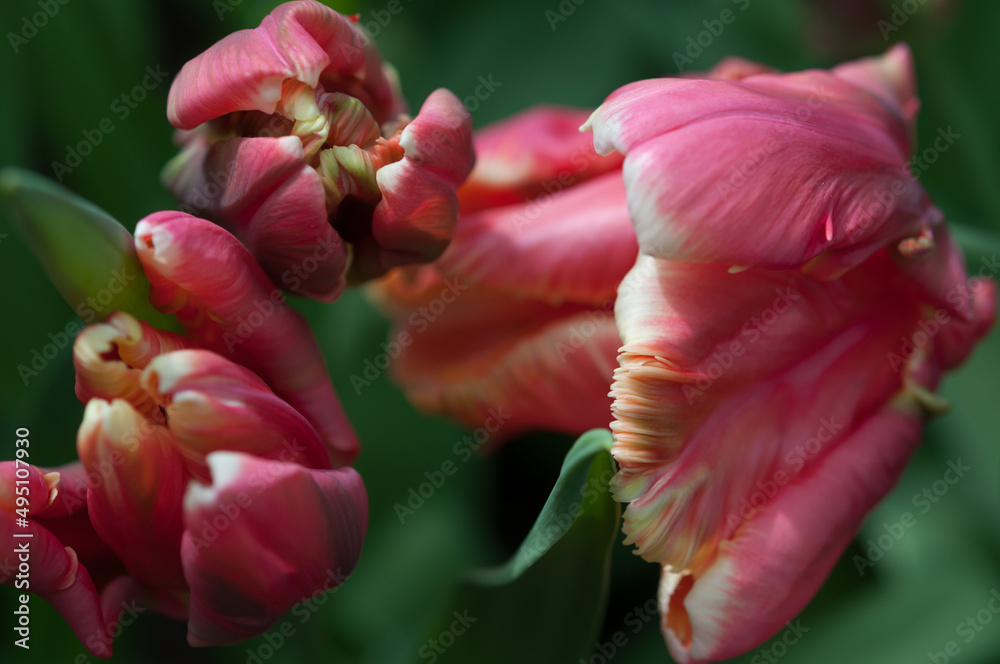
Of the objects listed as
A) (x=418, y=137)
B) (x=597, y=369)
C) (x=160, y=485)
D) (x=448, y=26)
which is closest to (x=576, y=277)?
(x=597, y=369)

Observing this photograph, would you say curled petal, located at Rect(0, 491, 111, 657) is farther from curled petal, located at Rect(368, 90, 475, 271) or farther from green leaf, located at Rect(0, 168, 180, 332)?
curled petal, located at Rect(368, 90, 475, 271)

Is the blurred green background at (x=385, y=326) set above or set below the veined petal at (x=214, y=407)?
below

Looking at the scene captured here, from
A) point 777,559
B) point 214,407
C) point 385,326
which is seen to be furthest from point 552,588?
point 385,326

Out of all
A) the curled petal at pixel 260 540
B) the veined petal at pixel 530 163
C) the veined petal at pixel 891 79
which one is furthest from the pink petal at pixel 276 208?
the veined petal at pixel 891 79

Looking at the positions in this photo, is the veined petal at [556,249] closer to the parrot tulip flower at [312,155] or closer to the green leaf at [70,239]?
the parrot tulip flower at [312,155]

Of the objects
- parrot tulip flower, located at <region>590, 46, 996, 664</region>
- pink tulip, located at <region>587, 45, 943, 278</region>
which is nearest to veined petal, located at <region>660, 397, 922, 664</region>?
parrot tulip flower, located at <region>590, 46, 996, 664</region>

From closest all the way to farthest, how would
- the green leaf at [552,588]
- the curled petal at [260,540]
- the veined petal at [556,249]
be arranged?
the curled petal at [260,540] → the green leaf at [552,588] → the veined petal at [556,249]
